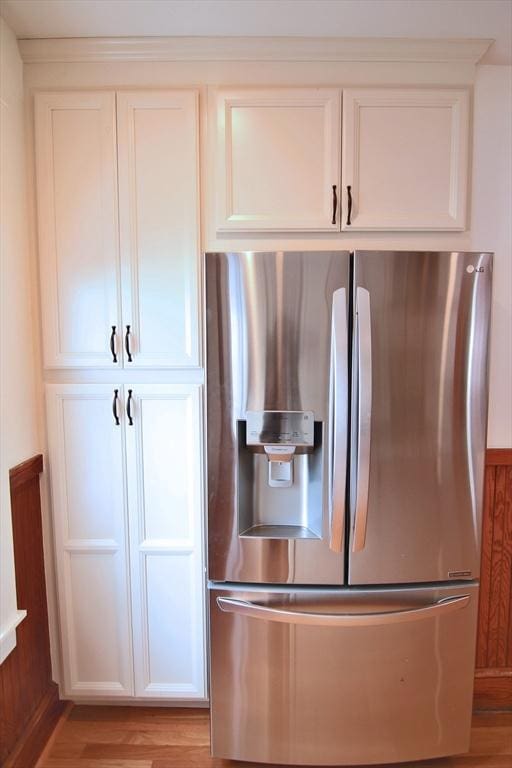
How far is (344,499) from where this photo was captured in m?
1.26

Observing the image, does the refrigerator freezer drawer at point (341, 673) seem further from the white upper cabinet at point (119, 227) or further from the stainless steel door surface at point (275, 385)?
the white upper cabinet at point (119, 227)

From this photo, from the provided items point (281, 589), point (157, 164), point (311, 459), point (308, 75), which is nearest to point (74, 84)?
point (157, 164)

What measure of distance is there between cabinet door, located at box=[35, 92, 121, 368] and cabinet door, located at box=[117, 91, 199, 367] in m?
0.06

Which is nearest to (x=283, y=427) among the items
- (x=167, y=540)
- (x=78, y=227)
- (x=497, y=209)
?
(x=167, y=540)

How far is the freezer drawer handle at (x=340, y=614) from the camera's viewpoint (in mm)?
1302

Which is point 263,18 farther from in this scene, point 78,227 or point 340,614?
point 340,614

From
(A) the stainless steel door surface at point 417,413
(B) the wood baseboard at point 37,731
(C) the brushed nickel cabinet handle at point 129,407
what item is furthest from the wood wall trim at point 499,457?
(B) the wood baseboard at point 37,731

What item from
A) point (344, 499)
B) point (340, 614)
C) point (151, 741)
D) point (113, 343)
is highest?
point (113, 343)

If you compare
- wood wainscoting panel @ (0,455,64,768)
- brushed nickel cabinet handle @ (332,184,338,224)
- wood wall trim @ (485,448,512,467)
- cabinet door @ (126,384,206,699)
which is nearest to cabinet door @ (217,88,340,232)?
brushed nickel cabinet handle @ (332,184,338,224)

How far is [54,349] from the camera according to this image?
1.56 metres

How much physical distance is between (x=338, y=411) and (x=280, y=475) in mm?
294

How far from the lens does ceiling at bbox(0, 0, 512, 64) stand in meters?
1.29

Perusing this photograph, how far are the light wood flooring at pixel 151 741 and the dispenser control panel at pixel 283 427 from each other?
4.05ft

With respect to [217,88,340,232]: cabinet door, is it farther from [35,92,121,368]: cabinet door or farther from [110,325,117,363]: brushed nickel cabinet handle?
[110,325,117,363]: brushed nickel cabinet handle
